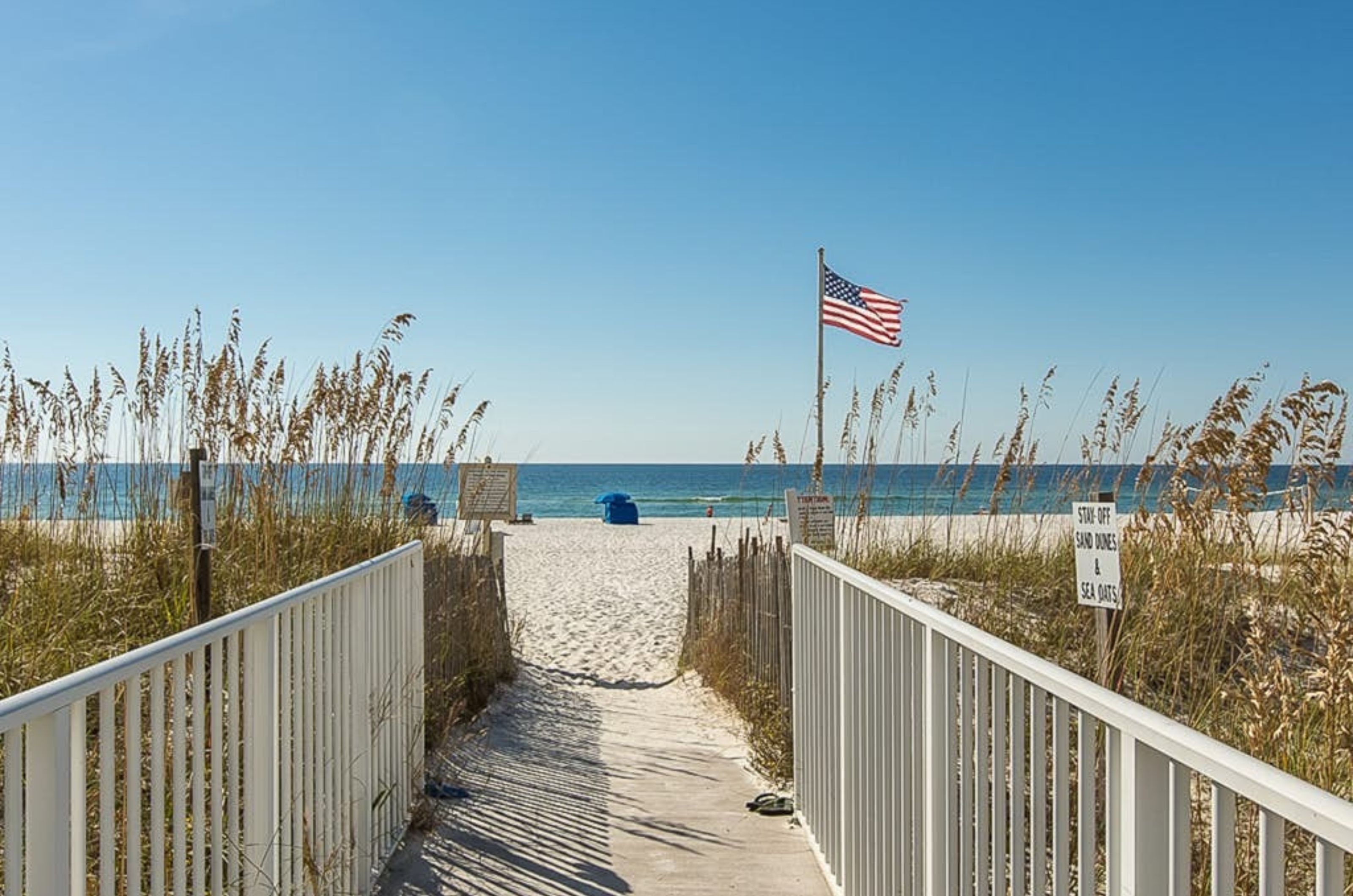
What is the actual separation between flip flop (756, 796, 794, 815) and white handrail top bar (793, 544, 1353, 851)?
105 inches

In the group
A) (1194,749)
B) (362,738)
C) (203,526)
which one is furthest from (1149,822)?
(203,526)

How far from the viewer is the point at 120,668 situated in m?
1.64

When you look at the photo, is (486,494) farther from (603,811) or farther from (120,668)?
(120,668)

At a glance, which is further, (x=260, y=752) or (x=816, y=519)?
(x=816, y=519)

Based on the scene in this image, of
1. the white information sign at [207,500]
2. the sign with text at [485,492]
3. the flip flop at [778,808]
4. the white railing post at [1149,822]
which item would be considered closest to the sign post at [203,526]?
the white information sign at [207,500]

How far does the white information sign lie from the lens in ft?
11.8

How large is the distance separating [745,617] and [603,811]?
2.46 m

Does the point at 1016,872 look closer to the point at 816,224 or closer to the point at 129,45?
the point at 129,45

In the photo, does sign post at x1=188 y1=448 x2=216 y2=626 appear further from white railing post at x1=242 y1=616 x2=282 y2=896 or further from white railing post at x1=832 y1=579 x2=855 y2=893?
white railing post at x1=832 y1=579 x2=855 y2=893

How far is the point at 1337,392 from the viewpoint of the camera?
10.5ft

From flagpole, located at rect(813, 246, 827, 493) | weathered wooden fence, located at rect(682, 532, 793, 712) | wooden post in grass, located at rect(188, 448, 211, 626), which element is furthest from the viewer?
flagpole, located at rect(813, 246, 827, 493)

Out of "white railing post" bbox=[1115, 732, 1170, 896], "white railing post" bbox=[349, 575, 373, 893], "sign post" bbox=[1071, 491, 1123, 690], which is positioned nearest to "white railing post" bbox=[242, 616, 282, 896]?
"white railing post" bbox=[349, 575, 373, 893]

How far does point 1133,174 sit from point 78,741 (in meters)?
11.2

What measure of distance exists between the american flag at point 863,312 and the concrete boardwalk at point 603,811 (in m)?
4.83
